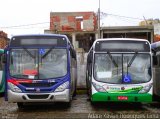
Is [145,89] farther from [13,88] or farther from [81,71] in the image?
[81,71]

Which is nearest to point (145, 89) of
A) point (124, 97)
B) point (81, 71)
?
point (124, 97)

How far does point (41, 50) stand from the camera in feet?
54.3

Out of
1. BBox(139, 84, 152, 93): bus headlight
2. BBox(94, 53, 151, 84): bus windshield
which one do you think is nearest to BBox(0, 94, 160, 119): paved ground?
BBox(139, 84, 152, 93): bus headlight

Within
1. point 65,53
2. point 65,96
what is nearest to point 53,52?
Answer: point 65,53

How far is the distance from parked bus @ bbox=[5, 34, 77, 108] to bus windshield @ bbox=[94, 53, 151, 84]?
1415 mm

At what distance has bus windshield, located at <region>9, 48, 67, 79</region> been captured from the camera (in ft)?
53.4

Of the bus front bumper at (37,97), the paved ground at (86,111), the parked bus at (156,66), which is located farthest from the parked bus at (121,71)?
the parked bus at (156,66)

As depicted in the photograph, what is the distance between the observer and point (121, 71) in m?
16.9

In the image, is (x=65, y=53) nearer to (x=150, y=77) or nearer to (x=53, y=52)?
(x=53, y=52)

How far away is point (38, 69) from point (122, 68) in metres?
3.32

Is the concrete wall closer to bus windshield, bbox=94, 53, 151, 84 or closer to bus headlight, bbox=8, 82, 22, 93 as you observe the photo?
bus windshield, bbox=94, 53, 151, 84

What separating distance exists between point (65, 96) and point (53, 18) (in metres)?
36.6

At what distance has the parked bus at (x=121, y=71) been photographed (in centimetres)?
1670

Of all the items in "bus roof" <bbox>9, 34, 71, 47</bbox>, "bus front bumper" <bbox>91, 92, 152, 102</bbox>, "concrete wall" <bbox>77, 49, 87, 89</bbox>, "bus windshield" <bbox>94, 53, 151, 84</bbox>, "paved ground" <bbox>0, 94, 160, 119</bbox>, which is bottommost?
"concrete wall" <bbox>77, 49, 87, 89</bbox>
